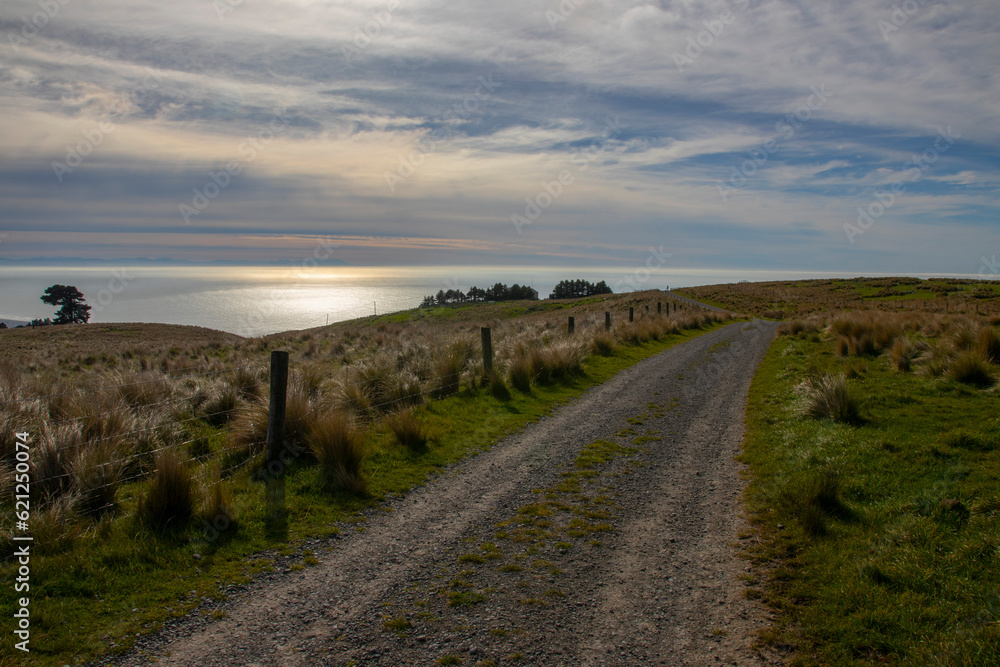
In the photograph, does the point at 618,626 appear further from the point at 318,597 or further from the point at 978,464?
the point at 978,464

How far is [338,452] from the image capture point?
21.2 ft

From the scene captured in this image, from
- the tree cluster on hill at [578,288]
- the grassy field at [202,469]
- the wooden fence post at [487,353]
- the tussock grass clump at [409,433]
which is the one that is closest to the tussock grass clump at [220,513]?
the grassy field at [202,469]

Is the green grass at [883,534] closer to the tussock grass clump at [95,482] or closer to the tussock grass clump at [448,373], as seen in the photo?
the tussock grass clump at [448,373]

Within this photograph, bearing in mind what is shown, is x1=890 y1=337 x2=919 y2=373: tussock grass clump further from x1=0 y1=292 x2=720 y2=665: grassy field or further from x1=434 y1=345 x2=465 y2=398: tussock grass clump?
x1=434 y1=345 x2=465 y2=398: tussock grass clump

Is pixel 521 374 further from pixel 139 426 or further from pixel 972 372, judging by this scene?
pixel 972 372

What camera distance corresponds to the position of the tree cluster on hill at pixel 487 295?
333 ft

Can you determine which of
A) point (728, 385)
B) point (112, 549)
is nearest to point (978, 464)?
point (728, 385)

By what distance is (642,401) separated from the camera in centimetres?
1107

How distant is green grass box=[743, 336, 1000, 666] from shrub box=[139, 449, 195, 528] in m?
5.11

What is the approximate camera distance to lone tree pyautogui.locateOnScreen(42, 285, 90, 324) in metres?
52.9

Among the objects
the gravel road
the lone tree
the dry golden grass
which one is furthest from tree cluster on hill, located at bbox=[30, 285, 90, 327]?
the gravel road

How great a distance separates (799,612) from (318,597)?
3533mm

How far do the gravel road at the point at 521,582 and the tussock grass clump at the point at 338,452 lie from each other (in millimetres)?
698

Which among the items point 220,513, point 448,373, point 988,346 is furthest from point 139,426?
point 988,346
